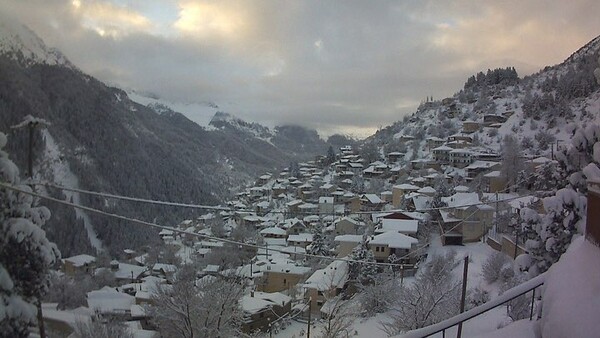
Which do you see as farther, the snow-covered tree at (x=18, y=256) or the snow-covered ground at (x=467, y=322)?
the snow-covered ground at (x=467, y=322)

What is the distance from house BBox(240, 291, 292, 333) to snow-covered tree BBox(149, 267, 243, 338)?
268 centimetres

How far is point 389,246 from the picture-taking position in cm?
1970

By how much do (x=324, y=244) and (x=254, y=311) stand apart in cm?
1017

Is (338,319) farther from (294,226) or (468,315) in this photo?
(294,226)

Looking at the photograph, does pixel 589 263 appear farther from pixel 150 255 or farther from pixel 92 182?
pixel 150 255

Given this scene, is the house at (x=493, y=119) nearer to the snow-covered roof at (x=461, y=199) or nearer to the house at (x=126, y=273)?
the snow-covered roof at (x=461, y=199)

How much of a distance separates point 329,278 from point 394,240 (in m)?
3.76

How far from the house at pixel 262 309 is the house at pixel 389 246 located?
4.84 meters

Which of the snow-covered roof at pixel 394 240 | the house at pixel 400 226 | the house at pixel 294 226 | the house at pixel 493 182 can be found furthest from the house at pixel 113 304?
the house at pixel 493 182

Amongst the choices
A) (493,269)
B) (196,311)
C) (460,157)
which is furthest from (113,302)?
(460,157)

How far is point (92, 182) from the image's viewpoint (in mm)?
25516

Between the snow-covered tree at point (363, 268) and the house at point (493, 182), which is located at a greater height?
the house at point (493, 182)

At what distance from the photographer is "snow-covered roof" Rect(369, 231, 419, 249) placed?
19.6 metres

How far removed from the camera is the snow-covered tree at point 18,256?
12.1 feet
